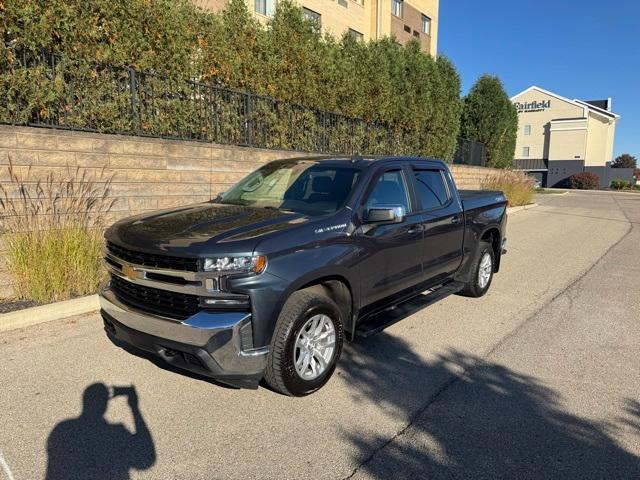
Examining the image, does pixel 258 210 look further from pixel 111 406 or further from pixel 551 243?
pixel 551 243

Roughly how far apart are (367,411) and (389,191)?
2063 millimetres

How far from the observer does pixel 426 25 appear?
3472 centimetres

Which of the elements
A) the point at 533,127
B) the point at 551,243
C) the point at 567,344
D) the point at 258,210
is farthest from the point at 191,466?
the point at 533,127

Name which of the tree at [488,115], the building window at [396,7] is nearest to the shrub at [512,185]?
the tree at [488,115]

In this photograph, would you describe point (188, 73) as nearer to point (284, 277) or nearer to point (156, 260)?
point (156, 260)

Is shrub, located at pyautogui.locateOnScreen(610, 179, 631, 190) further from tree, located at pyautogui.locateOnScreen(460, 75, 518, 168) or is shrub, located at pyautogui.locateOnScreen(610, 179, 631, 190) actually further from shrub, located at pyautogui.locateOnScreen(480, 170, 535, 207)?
shrub, located at pyautogui.locateOnScreen(480, 170, 535, 207)

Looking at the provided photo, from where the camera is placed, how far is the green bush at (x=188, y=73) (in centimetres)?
600

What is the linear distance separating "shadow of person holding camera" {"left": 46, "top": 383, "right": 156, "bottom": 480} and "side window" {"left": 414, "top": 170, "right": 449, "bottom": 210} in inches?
132

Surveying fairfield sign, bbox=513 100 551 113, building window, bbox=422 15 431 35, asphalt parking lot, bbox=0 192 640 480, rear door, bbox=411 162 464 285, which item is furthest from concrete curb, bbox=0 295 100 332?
fairfield sign, bbox=513 100 551 113

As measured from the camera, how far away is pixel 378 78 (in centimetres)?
1240

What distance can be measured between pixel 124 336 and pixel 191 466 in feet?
3.90

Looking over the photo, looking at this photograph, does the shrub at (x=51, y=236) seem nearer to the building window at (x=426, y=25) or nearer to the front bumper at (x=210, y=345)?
the front bumper at (x=210, y=345)

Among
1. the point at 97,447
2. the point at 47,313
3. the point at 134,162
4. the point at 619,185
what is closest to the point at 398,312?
the point at 97,447

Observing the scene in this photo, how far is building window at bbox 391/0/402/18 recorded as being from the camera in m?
30.0
